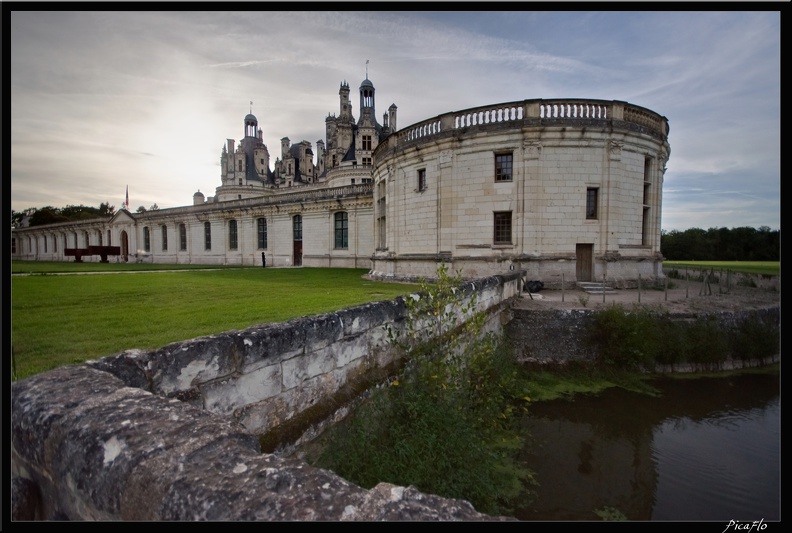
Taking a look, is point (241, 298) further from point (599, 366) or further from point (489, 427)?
point (599, 366)

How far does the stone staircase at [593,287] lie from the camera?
14641mm

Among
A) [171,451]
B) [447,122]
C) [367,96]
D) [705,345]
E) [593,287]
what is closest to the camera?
[171,451]

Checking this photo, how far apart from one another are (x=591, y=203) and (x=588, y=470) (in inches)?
500

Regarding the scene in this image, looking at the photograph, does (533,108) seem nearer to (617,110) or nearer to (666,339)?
(617,110)

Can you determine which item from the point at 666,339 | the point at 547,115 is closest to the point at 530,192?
the point at 547,115

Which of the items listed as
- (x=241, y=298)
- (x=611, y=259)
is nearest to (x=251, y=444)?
(x=241, y=298)

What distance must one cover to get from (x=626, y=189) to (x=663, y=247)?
8995 millimetres

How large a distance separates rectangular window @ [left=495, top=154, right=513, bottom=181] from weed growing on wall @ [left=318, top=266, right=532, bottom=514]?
1139 centimetres

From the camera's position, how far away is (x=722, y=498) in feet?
15.9

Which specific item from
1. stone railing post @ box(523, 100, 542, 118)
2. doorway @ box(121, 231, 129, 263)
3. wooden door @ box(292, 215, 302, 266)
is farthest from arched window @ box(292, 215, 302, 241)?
doorway @ box(121, 231, 129, 263)

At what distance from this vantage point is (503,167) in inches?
633

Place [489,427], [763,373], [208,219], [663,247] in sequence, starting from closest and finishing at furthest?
[489,427] → [763,373] → [663,247] → [208,219]

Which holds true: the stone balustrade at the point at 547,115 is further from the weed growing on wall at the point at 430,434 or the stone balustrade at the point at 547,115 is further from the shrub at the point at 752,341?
the weed growing on wall at the point at 430,434

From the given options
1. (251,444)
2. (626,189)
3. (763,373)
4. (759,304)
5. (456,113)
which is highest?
(456,113)
